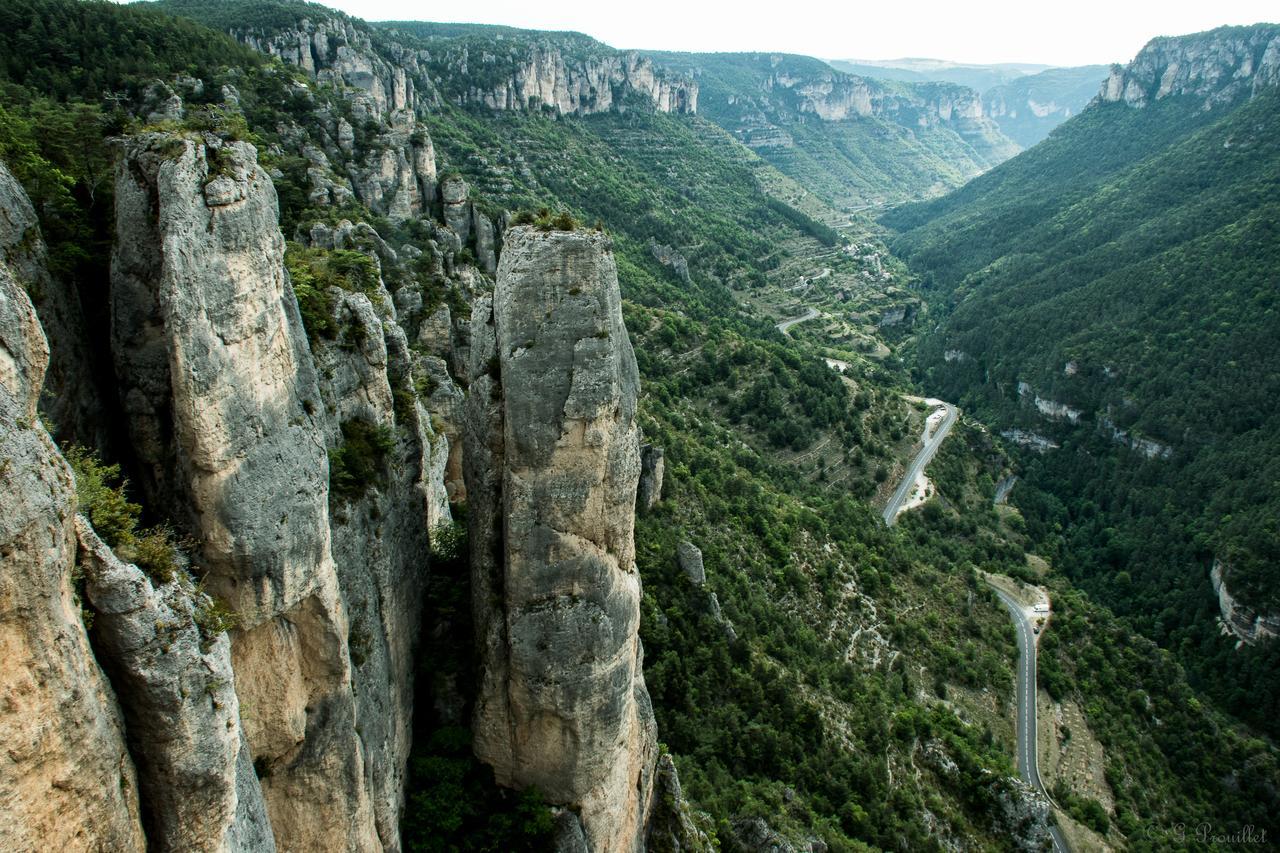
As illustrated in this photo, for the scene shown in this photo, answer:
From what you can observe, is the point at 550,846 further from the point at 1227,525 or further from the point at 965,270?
the point at 965,270

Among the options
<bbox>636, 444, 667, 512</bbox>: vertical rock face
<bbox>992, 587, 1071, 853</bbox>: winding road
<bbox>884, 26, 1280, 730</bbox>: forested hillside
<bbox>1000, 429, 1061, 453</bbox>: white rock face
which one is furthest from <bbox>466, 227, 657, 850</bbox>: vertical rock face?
<bbox>1000, 429, 1061, 453</bbox>: white rock face

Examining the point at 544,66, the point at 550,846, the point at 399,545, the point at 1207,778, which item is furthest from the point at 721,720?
the point at 544,66

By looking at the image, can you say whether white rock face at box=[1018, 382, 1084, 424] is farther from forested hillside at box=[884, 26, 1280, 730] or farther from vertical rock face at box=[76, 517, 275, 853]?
vertical rock face at box=[76, 517, 275, 853]

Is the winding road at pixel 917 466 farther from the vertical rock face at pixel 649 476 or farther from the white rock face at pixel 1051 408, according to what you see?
the vertical rock face at pixel 649 476

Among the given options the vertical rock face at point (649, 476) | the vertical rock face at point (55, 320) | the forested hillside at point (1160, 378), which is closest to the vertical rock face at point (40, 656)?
the vertical rock face at point (55, 320)

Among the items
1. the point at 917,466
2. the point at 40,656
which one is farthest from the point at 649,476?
the point at 917,466
